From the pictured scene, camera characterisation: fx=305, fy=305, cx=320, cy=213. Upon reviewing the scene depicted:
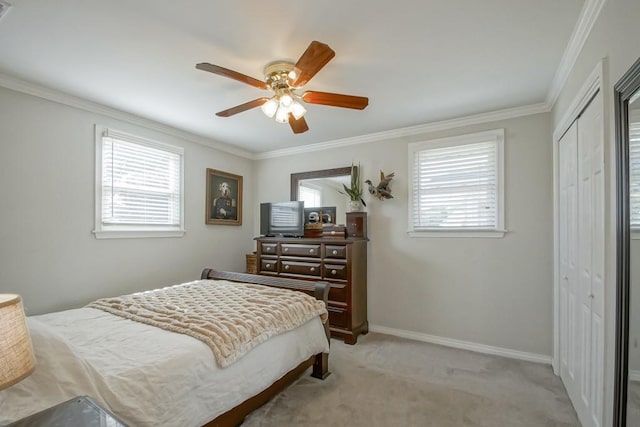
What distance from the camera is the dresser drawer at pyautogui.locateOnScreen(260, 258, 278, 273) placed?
13.3 ft

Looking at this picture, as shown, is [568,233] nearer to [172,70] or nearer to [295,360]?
[295,360]

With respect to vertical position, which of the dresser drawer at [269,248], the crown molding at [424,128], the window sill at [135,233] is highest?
the crown molding at [424,128]

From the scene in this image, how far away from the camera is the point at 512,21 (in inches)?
71.3

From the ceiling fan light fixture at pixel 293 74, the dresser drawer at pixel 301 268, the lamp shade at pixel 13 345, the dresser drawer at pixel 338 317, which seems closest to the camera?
the lamp shade at pixel 13 345

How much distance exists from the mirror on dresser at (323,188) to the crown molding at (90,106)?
131 centimetres

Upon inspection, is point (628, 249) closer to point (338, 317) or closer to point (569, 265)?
point (569, 265)

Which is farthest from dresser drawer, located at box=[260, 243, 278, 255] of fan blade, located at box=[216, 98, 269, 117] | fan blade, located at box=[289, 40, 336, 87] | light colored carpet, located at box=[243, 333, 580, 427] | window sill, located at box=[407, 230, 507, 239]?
fan blade, located at box=[289, 40, 336, 87]

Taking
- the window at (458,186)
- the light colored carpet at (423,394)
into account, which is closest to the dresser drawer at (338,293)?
the light colored carpet at (423,394)

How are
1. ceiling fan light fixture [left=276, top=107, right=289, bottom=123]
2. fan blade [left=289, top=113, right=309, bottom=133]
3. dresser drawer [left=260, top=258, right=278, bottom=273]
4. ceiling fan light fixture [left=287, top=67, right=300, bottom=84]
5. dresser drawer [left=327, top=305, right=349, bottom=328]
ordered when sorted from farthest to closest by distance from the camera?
dresser drawer [left=260, top=258, right=278, bottom=273]
dresser drawer [left=327, top=305, right=349, bottom=328]
fan blade [left=289, top=113, right=309, bottom=133]
ceiling fan light fixture [left=276, top=107, right=289, bottom=123]
ceiling fan light fixture [left=287, top=67, right=300, bottom=84]

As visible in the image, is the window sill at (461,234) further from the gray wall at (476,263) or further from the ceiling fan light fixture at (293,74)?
the ceiling fan light fixture at (293,74)

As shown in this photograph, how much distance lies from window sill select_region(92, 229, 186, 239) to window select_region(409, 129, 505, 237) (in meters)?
2.88

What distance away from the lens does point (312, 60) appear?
1.82 metres

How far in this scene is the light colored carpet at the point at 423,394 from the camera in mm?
2080

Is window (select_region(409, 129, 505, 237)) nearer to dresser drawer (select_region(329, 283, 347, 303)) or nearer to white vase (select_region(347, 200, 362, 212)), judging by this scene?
white vase (select_region(347, 200, 362, 212))
